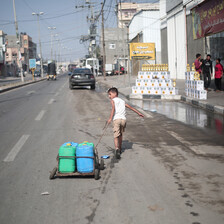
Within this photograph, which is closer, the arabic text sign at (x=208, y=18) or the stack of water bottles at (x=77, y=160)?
the stack of water bottles at (x=77, y=160)

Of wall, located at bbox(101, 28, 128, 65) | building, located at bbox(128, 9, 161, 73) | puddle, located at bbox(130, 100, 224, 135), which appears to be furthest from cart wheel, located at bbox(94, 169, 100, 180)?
wall, located at bbox(101, 28, 128, 65)

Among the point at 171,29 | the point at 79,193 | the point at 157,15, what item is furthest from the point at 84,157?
the point at 157,15

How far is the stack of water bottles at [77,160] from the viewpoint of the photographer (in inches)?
205

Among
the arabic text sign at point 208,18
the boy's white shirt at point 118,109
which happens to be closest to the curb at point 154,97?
the arabic text sign at point 208,18

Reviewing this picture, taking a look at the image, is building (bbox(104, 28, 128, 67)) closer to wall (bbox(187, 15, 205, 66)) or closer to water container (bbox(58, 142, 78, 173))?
wall (bbox(187, 15, 205, 66))

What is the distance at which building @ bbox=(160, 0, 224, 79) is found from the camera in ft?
73.6

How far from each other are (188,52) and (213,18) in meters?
12.6

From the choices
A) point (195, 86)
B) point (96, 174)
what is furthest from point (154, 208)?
point (195, 86)

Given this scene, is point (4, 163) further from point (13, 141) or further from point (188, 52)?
point (188, 52)

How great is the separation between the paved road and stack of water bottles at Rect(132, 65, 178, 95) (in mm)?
10217

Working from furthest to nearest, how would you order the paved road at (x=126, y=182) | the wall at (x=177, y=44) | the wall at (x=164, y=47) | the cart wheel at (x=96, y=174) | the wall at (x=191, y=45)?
the wall at (x=164, y=47) < the wall at (x=177, y=44) < the wall at (x=191, y=45) < the cart wheel at (x=96, y=174) < the paved road at (x=126, y=182)

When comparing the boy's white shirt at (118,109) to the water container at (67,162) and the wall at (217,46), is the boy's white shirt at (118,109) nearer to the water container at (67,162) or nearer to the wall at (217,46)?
the water container at (67,162)

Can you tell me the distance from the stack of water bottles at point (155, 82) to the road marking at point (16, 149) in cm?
1178

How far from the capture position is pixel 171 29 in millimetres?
36219
